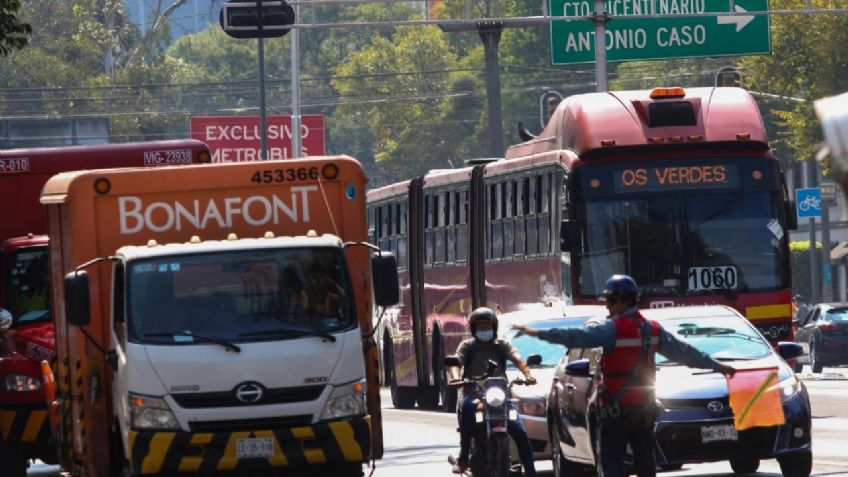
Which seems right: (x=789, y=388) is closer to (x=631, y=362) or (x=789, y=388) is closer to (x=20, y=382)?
(x=631, y=362)

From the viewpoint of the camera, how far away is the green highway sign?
33156mm

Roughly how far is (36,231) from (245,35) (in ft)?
42.1

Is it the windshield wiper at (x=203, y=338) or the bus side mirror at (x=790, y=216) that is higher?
the bus side mirror at (x=790, y=216)

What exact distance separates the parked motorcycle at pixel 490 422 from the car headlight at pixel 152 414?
89.6 inches

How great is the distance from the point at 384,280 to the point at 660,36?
19.9m

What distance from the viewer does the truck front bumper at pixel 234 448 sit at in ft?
45.5

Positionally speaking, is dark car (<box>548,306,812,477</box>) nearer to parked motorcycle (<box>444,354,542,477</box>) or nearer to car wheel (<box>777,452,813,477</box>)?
car wheel (<box>777,452,813,477</box>)

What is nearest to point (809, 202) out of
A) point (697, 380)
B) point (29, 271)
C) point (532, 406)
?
point (532, 406)

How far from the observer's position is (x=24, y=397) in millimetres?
16953

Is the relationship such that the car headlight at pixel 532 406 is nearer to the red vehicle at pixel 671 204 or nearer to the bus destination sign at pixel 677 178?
the red vehicle at pixel 671 204

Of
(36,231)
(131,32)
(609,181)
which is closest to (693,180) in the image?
(609,181)

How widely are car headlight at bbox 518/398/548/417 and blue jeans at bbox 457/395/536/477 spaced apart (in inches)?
95.6

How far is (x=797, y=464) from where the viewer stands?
629 inches

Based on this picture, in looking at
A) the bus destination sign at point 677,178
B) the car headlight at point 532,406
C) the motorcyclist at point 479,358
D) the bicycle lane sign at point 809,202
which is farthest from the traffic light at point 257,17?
the bicycle lane sign at point 809,202
